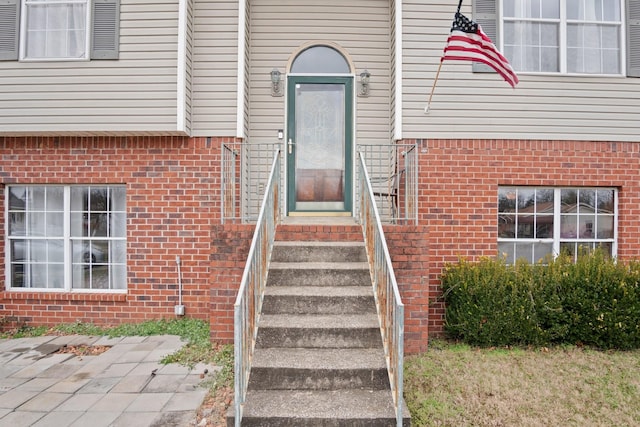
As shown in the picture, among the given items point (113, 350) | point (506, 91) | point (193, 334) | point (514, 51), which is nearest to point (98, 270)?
point (113, 350)

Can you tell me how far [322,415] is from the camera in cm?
301

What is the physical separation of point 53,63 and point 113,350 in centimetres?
401

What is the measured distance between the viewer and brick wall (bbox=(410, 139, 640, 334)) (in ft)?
18.6

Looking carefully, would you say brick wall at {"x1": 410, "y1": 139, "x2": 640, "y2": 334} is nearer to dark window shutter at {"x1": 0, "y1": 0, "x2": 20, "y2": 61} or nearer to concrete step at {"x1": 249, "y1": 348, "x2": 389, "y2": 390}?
concrete step at {"x1": 249, "y1": 348, "x2": 389, "y2": 390}

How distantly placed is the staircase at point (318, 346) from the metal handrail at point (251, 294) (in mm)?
95

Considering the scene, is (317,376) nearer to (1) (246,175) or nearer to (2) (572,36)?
(1) (246,175)

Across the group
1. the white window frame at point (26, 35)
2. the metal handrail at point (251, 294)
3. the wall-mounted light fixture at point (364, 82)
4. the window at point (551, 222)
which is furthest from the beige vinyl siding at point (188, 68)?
the window at point (551, 222)

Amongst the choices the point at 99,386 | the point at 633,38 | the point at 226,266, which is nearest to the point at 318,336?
the point at 226,266

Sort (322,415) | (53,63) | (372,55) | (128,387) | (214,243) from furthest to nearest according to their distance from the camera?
(372,55), (53,63), (214,243), (128,387), (322,415)

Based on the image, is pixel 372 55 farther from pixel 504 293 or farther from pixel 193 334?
pixel 193 334

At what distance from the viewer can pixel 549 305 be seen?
4.99 meters

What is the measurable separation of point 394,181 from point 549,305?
2.53m

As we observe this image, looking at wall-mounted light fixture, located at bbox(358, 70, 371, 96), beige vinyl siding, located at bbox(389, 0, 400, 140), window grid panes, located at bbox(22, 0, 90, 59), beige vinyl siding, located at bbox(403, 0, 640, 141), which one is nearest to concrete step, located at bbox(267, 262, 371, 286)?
beige vinyl siding, located at bbox(403, 0, 640, 141)

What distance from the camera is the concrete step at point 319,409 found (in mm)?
2977
